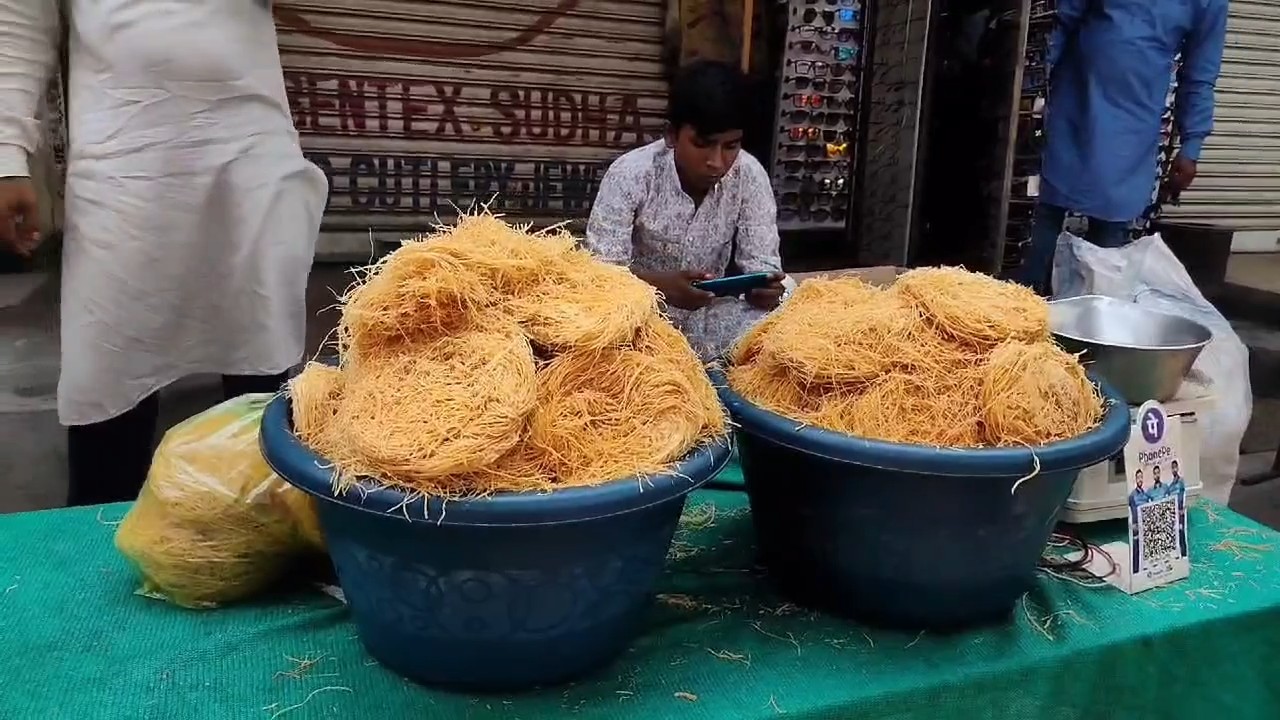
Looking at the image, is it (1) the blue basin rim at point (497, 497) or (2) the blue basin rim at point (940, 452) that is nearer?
(1) the blue basin rim at point (497, 497)

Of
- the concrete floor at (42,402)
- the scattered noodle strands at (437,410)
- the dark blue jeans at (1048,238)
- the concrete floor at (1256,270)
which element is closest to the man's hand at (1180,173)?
the dark blue jeans at (1048,238)

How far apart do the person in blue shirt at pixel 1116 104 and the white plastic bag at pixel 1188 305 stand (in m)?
1.06

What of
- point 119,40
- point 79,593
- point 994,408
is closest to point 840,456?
point 994,408

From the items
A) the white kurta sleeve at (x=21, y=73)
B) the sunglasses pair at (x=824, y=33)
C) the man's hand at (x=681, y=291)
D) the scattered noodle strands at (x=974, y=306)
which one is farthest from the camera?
the sunglasses pair at (x=824, y=33)

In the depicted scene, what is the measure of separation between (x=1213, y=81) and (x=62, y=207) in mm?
4306

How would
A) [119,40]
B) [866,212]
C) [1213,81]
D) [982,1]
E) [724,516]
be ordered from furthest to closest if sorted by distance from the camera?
[866,212] < [982,1] < [1213,81] < [119,40] < [724,516]

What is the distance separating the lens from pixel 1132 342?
6.70 ft

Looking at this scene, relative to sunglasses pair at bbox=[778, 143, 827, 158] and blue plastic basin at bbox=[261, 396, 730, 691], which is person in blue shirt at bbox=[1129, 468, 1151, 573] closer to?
blue plastic basin at bbox=[261, 396, 730, 691]

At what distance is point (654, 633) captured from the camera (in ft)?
4.68

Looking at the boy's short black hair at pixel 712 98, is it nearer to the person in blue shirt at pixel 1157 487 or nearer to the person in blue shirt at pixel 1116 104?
the person in blue shirt at pixel 1157 487

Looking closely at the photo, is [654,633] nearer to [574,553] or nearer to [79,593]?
[574,553]

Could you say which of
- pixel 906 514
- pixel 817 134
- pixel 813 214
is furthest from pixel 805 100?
pixel 906 514

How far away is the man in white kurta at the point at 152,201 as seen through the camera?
215 cm

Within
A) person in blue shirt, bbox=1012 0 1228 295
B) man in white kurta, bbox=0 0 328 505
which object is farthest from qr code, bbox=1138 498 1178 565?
person in blue shirt, bbox=1012 0 1228 295
